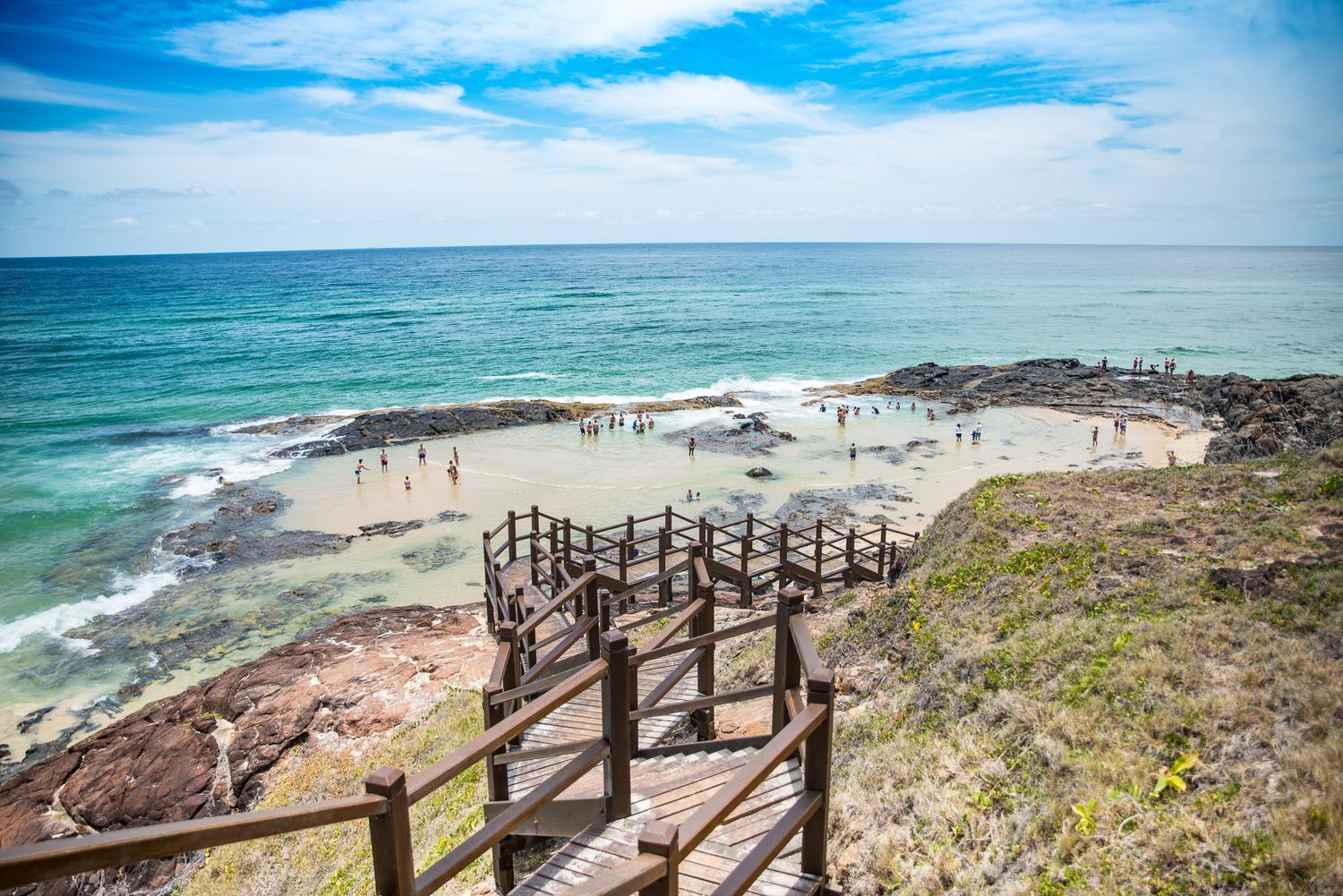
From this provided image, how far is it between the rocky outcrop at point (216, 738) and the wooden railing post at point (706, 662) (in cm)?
691

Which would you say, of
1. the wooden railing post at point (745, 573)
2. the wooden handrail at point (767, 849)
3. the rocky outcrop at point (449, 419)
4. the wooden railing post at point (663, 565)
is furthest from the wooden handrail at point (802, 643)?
the rocky outcrop at point (449, 419)

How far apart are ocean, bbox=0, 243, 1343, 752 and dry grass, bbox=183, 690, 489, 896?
443 inches

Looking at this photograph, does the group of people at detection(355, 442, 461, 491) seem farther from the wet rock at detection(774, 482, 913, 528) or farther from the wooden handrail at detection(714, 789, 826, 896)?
the wooden handrail at detection(714, 789, 826, 896)

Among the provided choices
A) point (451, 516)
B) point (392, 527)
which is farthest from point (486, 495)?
point (392, 527)

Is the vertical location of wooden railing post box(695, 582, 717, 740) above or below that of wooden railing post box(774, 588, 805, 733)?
below

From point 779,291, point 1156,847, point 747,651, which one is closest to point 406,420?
point 747,651

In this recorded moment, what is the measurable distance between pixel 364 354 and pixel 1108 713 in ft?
220

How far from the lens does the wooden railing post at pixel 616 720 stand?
469 cm

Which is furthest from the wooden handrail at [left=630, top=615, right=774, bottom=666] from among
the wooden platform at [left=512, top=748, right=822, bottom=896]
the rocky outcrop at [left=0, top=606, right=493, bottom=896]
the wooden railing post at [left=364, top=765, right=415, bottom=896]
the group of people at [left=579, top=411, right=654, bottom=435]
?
the group of people at [left=579, top=411, right=654, bottom=435]

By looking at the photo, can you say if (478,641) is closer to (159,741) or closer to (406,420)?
(159,741)

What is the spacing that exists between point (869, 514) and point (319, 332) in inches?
2733

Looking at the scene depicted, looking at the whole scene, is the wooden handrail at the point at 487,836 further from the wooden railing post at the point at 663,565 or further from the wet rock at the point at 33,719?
the wet rock at the point at 33,719

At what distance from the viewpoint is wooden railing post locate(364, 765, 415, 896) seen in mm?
3221

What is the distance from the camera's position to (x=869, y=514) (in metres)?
27.1
